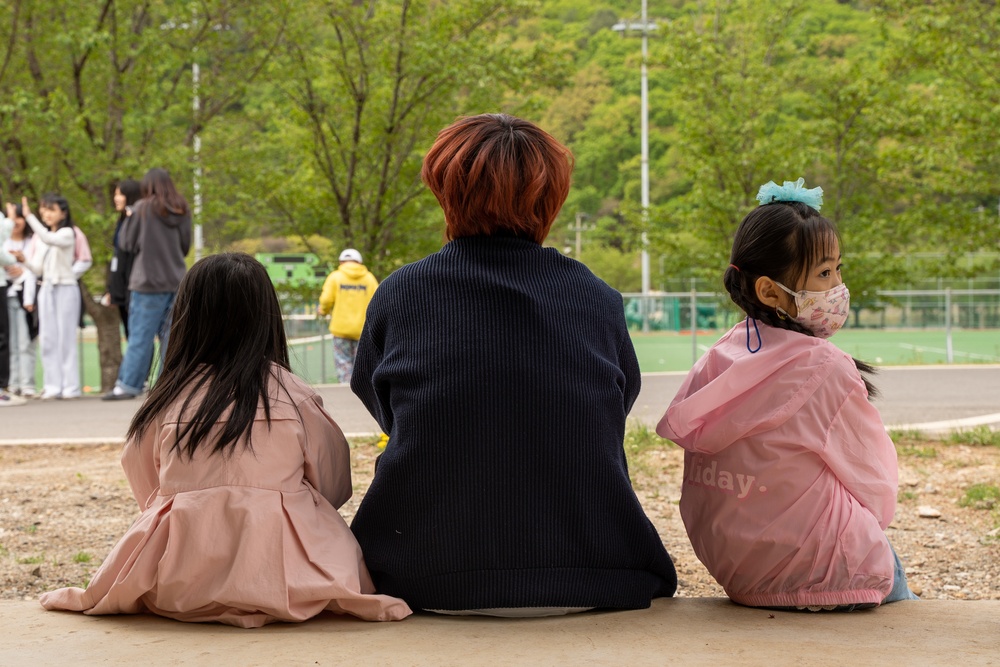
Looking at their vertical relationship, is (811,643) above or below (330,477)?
below

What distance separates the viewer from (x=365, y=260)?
47.2ft

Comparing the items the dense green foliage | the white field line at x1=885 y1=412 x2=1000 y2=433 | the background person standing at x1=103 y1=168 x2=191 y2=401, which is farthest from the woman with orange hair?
the dense green foliage

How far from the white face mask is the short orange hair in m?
0.74

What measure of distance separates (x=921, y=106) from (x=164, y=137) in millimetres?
10189

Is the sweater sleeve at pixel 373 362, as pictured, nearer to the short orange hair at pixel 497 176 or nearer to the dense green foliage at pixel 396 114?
the short orange hair at pixel 497 176

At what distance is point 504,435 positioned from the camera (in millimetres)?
2814

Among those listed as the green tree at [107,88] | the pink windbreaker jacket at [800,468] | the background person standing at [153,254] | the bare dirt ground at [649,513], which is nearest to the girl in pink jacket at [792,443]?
the pink windbreaker jacket at [800,468]

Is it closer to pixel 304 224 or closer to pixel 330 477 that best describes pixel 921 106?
pixel 304 224

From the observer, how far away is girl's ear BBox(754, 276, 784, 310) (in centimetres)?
316

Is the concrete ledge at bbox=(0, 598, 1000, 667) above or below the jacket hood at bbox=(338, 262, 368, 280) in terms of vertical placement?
below

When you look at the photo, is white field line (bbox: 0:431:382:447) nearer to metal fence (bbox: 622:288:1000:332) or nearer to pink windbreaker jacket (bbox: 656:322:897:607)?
pink windbreaker jacket (bbox: 656:322:897:607)

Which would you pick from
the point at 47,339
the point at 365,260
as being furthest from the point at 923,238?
the point at 47,339

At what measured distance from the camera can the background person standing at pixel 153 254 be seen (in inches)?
396

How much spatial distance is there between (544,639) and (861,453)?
39.9 inches
